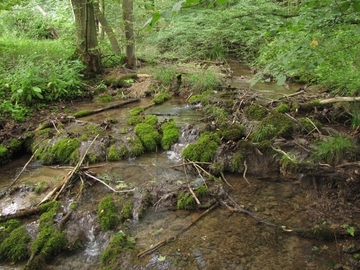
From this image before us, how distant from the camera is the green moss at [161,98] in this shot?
910cm

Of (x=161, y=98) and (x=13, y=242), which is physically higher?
(x=161, y=98)

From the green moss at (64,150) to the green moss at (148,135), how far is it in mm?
1358

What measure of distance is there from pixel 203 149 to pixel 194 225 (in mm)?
1900

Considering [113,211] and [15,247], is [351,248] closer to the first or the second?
[113,211]

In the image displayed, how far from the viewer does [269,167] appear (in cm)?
543

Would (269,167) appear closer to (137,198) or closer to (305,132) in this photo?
(305,132)

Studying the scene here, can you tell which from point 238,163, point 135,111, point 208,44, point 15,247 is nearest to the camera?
point 15,247

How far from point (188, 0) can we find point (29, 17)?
1853cm

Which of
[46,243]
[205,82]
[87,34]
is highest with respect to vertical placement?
[87,34]

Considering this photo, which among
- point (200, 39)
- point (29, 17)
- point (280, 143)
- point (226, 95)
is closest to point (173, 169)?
point (280, 143)

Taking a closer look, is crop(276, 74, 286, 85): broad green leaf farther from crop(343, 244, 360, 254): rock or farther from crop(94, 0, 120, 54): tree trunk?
crop(94, 0, 120, 54): tree trunk

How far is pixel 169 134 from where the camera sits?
6.50 metres

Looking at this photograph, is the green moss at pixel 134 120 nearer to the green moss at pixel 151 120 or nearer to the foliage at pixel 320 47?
the green moss at pixel 151 120

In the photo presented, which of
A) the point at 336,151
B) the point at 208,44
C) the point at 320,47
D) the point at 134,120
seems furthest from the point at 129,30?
the point at 320,47
